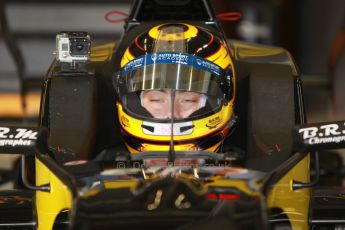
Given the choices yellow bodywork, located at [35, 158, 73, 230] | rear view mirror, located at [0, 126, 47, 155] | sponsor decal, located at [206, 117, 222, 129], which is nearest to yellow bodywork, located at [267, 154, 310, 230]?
sponsor decal, located at [206, 117, 222, 129]

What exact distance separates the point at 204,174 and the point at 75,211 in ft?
1.89

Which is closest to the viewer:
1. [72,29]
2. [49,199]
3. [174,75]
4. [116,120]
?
[49,199]

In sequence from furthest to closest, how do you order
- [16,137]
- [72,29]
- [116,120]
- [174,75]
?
[72,29] < [116,120] < [174,75] < [16,137]

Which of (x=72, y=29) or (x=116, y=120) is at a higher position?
(x=72, y=29)

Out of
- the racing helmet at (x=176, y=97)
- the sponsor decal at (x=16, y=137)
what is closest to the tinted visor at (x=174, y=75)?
the racing helmet at (x=176, y=97)

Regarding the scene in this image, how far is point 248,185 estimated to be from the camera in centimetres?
403

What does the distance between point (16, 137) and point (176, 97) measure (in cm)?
81

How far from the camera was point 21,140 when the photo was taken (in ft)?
14.0

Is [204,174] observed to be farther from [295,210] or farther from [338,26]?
[338,26]

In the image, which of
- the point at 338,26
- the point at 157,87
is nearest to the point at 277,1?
the point at 338,26

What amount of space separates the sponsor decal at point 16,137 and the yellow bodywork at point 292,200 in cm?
92

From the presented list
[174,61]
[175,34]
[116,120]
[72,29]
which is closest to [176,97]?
[174,61]

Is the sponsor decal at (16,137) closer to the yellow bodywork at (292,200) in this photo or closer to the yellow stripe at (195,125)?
the yellow stripe at (195,125)

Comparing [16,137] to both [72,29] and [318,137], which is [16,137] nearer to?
[318,137]
